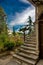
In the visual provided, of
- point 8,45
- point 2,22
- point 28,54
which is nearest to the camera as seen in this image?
point 28,54

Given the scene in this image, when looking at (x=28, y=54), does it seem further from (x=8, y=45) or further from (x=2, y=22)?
(x=2, y=22)

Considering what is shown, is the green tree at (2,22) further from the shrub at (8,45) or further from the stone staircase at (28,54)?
the stone staircase at (28,54)

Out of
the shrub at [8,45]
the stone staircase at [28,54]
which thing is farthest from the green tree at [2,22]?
the stone staircase at [28,54]

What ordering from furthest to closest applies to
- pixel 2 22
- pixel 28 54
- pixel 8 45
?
pixel 2 22 → pixel 8 45 → pixel 28 54

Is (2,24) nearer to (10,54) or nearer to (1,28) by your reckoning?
(1,28)

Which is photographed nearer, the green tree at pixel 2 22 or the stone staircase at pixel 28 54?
the stone staircase at pixel 28 54

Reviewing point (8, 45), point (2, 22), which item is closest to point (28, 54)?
point (8, 45)

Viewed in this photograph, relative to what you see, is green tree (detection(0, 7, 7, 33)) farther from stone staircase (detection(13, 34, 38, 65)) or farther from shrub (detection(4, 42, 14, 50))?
stone staircase (detection(13, 34, 38, 65))

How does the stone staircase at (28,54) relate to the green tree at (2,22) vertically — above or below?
below

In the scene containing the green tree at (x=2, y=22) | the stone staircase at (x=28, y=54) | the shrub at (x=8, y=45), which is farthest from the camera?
the green tree at (x=2, y=22)

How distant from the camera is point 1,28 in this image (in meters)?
8.42

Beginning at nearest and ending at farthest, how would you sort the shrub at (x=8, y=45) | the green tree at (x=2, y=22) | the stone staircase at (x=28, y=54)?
the stone staircase at (x=28, y=54) → the shrub at (x=8, y=45) → the green tree at (x=2, y=22)

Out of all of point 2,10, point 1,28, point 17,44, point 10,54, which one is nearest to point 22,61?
point 10,54

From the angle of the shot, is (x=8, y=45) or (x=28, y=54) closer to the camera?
(x=28, y=54)
